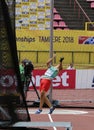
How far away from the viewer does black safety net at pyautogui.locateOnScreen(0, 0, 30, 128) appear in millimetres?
5770

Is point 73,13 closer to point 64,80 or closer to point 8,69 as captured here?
point 64,80

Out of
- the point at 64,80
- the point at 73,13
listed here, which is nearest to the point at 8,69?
the point at 64,80

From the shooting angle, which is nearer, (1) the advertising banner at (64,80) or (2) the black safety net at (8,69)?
(2) the black safety net at (8,69)

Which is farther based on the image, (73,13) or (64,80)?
(73,13)

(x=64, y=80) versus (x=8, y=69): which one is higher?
(x=8, y=69)

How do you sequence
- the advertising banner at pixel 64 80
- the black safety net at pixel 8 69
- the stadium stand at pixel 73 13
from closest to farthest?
the black safety net at pixel 8 69 < the advertising banner at pixel 64 80 < the stadium stand at pixel 73 13

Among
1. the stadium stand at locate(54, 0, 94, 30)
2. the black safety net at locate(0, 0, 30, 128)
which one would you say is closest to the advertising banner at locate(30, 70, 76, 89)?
the black safety net at locate(0, 0, 30, 128)

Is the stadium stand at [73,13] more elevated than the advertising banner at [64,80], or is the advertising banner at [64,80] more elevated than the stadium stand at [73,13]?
the stadium stand at [73,13]

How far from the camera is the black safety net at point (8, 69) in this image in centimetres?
577

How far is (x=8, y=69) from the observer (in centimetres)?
590

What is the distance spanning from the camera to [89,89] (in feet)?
57.4

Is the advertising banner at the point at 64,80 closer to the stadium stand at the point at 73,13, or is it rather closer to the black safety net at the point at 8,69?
the black safety net at the point at 8,69

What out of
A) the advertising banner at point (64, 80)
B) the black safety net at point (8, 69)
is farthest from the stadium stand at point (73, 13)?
the black safety net at point (8, 69)

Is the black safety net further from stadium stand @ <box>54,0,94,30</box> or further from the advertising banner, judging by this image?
stadium stand @ <box>54,0,94,30</box>
